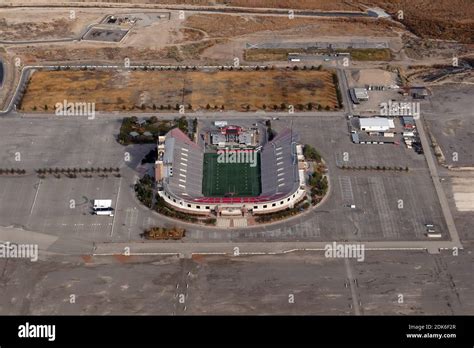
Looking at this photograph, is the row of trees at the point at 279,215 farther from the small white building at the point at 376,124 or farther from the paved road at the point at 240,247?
the small white building at the point at 376,124

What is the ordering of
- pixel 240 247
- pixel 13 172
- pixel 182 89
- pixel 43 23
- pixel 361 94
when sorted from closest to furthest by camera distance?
pixel 240 247
pixel 13 172
pixel 361 94
pixel 182 89
pixel 43 23

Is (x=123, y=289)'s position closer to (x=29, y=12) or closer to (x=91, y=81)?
(x=91, y=81)

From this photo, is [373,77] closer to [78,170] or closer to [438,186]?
[438,186]

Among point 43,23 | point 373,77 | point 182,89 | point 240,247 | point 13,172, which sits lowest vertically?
point 13,172

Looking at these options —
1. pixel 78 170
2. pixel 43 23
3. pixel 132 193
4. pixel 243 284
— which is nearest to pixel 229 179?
pixel 132 193

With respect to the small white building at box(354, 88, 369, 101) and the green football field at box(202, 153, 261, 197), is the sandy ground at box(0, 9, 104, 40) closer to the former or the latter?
the green football field at box(202, 153, 261, 197)

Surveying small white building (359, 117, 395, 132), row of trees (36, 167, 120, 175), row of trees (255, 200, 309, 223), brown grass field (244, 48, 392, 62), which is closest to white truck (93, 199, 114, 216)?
row of trees (36, 167, 120, 175)

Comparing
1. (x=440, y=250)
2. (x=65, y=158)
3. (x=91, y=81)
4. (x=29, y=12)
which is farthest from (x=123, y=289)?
(x=29, y=12)
